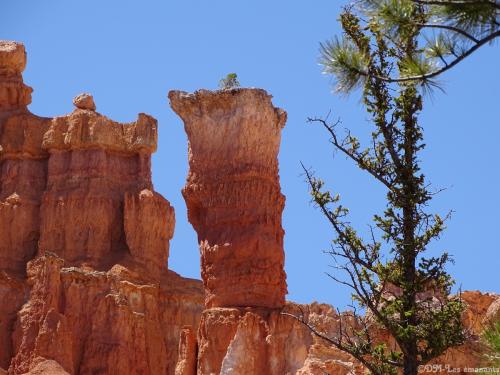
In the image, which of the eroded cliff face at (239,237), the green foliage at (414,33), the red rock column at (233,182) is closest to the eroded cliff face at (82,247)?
the red rock column at (233,182)

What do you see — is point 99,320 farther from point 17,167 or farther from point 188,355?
point 188,355

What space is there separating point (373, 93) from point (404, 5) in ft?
11.0

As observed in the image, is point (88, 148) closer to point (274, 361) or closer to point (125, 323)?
point (125, 323)

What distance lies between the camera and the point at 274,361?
36.8m

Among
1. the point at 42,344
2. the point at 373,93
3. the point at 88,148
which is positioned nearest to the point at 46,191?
the point at 88,148

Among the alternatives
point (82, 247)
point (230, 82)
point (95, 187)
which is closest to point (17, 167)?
point (95, 187)

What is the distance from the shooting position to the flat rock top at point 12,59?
69250 millimetres

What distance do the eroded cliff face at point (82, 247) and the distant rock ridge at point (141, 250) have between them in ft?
0.24

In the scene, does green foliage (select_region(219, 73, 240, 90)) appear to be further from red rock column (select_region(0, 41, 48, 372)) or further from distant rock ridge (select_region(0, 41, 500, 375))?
red rock column (select_region(0, 41, 48, 372))

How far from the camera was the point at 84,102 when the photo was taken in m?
68.6

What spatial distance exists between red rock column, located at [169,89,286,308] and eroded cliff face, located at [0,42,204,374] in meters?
16.1

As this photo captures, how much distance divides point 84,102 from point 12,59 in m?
4.58

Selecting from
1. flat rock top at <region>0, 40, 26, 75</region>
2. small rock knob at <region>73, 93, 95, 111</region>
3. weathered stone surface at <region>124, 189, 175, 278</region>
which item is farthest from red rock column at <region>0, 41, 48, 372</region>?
weathered stone surface at <region>124, 189, 175, 278</region>

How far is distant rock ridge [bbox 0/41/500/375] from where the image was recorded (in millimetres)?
37469
